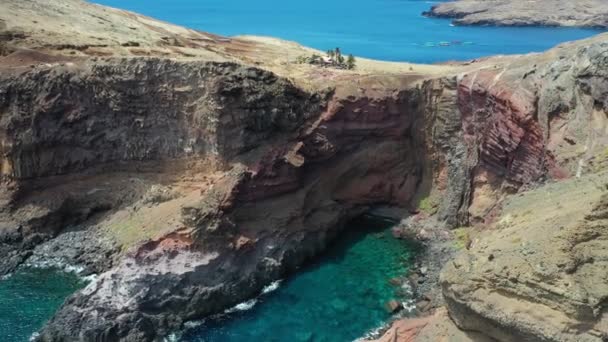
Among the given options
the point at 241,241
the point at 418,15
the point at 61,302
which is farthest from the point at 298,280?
the point at 418,15

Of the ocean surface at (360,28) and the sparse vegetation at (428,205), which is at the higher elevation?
the ocean surface at (360,28)

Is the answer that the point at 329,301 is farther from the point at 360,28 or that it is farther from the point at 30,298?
the point at 360,28

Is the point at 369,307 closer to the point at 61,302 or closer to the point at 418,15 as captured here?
the point at 61,302

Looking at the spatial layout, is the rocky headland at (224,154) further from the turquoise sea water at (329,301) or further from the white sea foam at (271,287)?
the turquoise sea water at (329,301)

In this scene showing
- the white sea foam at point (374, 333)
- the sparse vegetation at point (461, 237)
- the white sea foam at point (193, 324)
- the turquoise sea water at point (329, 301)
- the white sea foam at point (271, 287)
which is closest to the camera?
the white sea foam at point (374, 333)

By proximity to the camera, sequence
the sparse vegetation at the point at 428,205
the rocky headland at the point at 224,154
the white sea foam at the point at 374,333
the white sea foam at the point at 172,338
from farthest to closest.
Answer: the sparse vegetation at the point at 428,205 < the rocky headland at the point at 224,154 < the white sea foam at the point at 172,338 < the white sea foam at the point at 374,333

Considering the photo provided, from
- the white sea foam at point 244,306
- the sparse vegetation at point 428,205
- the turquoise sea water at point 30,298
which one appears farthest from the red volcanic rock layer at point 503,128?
the turquoise sea water at point 30,298

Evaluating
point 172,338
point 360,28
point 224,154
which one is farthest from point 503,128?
point 360,28
